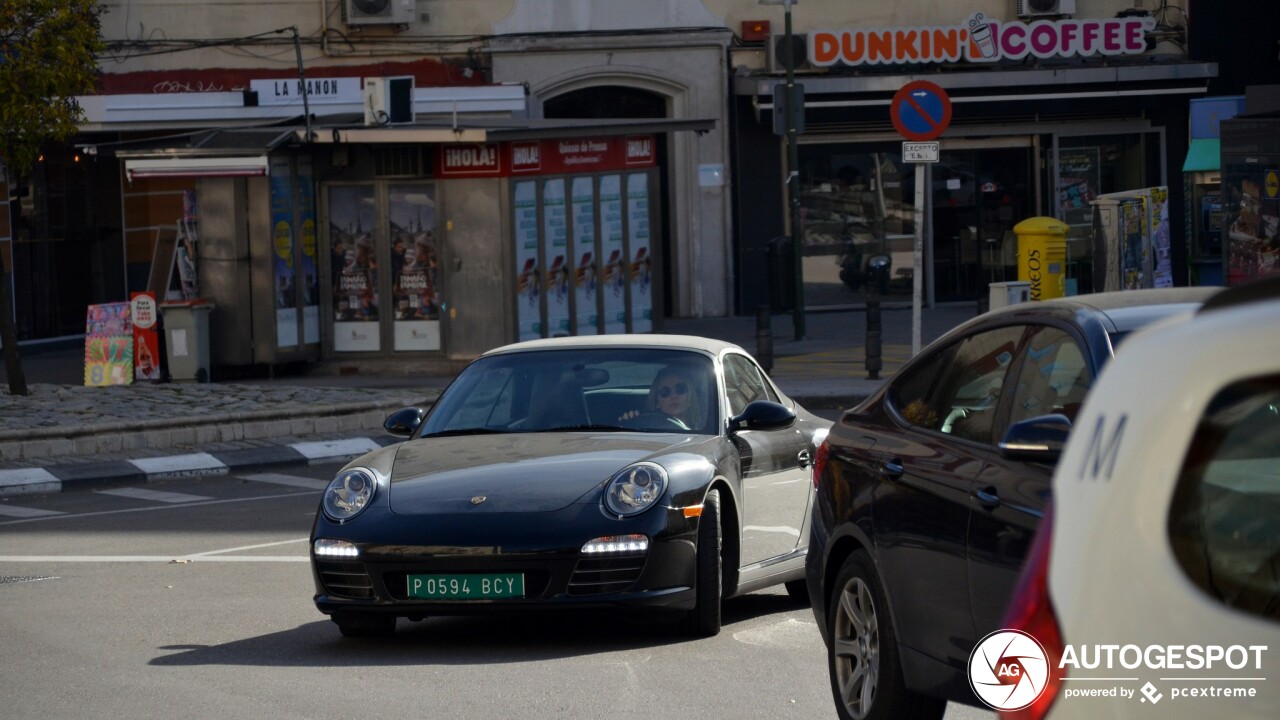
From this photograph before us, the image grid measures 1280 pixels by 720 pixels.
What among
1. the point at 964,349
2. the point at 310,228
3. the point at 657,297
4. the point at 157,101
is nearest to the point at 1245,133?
the point at 657,297

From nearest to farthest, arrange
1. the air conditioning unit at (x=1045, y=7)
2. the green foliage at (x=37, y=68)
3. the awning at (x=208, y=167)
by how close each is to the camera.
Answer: the green foliage at (x=37, y=68) → the awning at (x=208, y=167) → the air conditioning unit at (x=1045, y=7)

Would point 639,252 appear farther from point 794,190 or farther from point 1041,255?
point 1041,255

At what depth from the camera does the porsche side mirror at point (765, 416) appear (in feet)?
25.4

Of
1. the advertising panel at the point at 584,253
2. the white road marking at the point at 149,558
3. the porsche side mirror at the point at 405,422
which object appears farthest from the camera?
the advertising panel at the point at 584,253

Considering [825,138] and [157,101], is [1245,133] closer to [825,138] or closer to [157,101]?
[825,138]

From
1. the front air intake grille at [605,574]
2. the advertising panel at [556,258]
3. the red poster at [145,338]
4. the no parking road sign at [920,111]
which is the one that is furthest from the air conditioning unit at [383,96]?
the front air intake grille at [605,574]

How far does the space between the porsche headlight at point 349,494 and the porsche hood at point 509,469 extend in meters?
0.10

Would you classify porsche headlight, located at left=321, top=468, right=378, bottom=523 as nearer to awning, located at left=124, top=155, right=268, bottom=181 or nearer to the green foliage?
the green foliage

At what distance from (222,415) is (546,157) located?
22.6 feet

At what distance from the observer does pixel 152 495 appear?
13.2m

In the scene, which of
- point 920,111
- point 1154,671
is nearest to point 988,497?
point 1154,671

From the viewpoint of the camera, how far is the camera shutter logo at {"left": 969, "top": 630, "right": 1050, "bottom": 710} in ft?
8.87

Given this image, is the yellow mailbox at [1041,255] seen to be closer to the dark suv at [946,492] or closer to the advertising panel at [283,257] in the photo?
the advertising panel at [283,257]

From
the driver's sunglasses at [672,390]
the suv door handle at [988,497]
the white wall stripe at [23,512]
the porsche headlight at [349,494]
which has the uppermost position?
the driver's sunglasses at [672,390]
